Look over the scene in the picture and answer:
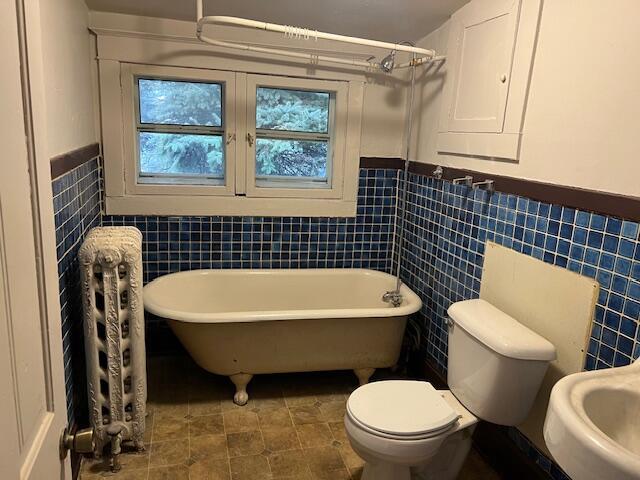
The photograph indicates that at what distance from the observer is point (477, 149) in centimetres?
225

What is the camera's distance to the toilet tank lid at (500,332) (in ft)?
5.47

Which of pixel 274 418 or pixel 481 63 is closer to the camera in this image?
pixel 481 63

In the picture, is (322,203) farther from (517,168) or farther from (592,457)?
(592,457)

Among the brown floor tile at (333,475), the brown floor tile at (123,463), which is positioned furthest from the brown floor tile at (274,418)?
the brown floor tile at (123,463)

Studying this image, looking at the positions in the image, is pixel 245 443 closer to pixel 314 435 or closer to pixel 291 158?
pixel 314 435

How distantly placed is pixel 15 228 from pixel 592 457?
45.9 inches

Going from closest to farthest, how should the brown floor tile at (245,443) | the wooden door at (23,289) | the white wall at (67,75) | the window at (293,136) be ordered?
the wooden door at (23,289)
the white wall at (67,75)
the brown floor tile at (245,443)
the window at (293,136)

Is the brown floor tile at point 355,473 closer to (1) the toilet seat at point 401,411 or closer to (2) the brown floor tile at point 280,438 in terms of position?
(2) the brown floor tile at point 280,438

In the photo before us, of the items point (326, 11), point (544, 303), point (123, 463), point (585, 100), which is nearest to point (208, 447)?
point (123, 463)

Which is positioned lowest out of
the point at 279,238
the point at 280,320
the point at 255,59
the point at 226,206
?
the point at 280,320

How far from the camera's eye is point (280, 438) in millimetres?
2289

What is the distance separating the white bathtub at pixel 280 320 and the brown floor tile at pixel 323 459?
1.64ft

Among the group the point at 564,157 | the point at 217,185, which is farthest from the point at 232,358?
the point at 564,157

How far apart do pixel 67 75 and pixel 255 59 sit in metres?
1.09
